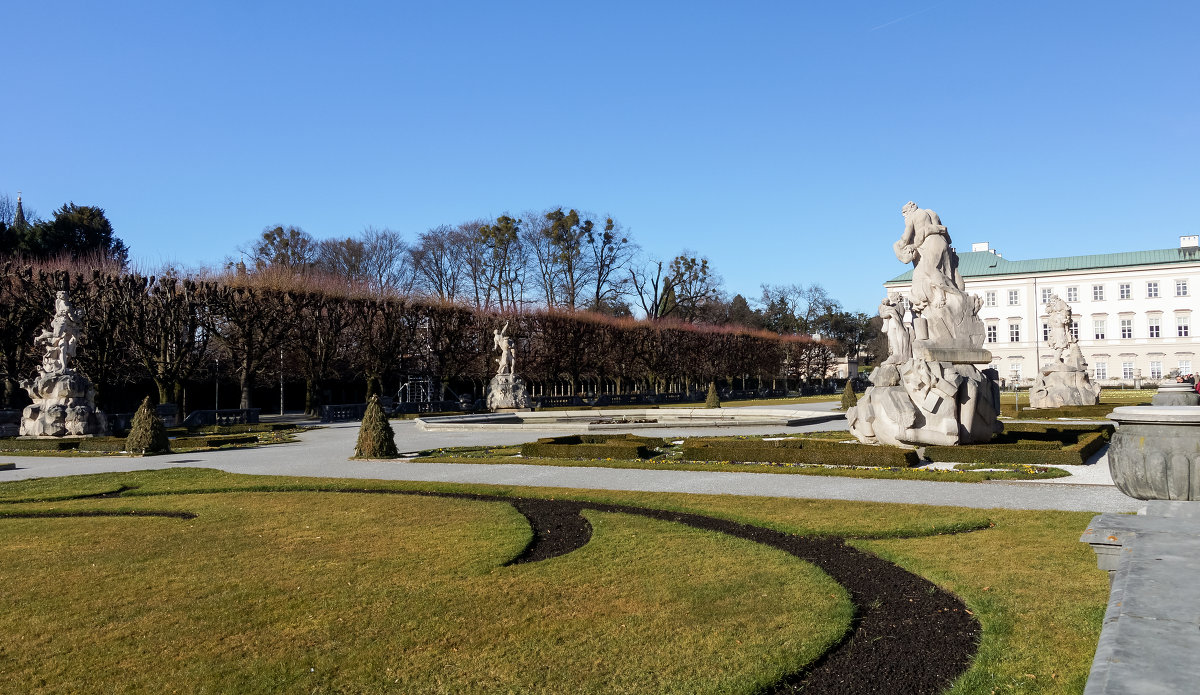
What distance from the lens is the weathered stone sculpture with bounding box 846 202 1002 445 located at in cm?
1547

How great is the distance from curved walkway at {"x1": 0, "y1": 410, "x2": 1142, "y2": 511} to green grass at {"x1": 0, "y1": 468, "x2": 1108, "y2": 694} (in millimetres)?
1253

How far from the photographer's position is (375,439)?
710 inches

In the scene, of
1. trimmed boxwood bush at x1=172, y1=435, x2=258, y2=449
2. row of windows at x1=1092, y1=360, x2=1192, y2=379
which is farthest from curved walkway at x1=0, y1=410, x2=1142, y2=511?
row of windows at x1=1092, y1=360, x2=1192, y2=379

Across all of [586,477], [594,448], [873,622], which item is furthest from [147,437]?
[873,622]

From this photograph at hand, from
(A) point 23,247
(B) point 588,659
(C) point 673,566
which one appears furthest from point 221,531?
(A) point 23,247

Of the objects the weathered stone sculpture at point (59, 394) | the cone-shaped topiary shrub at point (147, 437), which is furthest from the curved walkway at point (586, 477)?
the weathered stone sculpture at point (59, 394)

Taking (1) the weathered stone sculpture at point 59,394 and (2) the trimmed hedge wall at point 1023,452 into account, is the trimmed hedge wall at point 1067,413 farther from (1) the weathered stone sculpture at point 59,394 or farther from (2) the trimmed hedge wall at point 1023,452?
(1) the weathered stone sculpture at point 59,394

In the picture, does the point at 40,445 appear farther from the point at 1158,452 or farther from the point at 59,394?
the point at 1158,452

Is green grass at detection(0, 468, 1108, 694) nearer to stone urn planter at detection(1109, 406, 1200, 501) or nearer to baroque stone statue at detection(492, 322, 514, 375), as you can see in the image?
stone urn planter at detection(1109, 406, 1200, 501)

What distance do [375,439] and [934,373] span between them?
39.1 feet

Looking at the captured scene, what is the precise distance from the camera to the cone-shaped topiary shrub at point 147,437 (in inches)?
787

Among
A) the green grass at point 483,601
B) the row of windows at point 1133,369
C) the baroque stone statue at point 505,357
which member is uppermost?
the baroque stone statue at point 505,357

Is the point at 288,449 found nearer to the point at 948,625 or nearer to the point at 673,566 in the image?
the point at 673,566

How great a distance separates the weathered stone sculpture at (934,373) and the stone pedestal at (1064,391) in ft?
56.4
